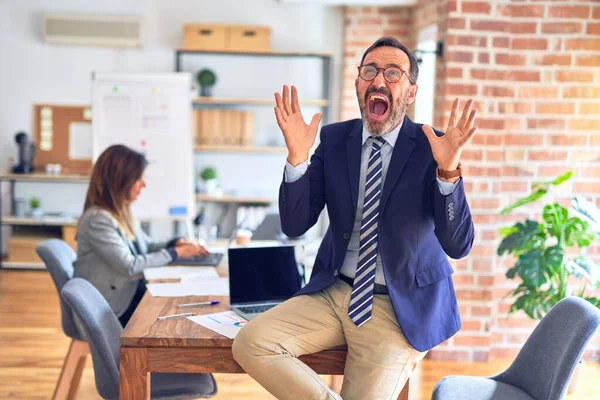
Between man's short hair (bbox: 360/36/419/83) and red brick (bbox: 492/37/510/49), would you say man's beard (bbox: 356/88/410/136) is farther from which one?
red brick (bbox: 492/37/510/49)

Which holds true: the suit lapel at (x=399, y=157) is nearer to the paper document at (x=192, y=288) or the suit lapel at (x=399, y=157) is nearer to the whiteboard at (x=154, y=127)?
the paper document at (x=192, y=288)

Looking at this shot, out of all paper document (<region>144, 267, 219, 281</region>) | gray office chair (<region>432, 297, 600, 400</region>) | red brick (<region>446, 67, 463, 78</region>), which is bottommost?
gray office chair (<region>432, 297, 600, 400</region>)

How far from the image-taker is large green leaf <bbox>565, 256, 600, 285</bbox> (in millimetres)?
3342

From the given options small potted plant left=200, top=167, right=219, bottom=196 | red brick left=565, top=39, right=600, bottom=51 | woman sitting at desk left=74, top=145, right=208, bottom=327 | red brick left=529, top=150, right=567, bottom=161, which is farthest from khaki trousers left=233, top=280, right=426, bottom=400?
small potted plant left=200, top=167, right=219, bottom=196

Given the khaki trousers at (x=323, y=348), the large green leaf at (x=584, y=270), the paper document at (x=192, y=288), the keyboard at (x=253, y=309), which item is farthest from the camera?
the large green leaf at (x=584, y=270)

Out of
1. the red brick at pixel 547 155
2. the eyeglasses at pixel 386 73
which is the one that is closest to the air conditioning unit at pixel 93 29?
the red brick at pixel 547 155

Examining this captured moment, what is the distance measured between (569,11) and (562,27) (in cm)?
9

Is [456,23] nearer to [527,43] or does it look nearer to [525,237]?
[527,43]

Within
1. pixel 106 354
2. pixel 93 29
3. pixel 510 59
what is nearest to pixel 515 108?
pixel 510 59

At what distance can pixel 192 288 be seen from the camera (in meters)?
2.62

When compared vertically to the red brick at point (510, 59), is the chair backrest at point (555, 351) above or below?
below

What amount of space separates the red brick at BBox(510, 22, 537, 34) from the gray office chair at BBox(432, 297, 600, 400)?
2.05 m

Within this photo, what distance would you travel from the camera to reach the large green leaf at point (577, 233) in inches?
139

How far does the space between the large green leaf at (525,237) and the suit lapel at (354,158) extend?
1721mm
